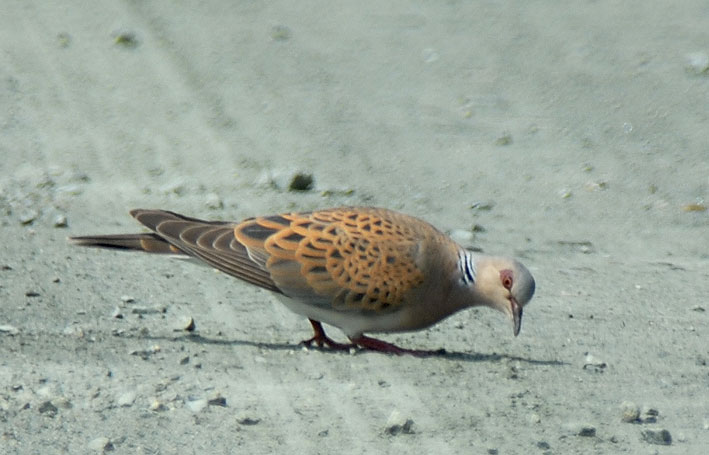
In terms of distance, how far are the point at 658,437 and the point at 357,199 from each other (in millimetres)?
3634

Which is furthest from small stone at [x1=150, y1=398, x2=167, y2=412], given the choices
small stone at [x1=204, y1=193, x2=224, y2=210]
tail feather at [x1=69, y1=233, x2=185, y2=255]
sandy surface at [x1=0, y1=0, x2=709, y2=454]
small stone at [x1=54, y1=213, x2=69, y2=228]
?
small stone at [x1=204, y1=193, x2=224, y2=210]

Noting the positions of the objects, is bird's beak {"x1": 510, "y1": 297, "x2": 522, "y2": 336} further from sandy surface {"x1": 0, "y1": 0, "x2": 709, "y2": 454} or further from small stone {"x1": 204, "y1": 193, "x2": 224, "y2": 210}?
small stone {"x1": 204, "y1": 193, "x2": 224, "y2": 210}

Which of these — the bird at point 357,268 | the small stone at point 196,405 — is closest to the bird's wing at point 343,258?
the bird at point 357,268

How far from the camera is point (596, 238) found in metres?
7.62

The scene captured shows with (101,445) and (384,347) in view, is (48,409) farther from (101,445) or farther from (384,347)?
(384,347)

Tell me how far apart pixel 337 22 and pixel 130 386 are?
246 inches

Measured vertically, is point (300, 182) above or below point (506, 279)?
below

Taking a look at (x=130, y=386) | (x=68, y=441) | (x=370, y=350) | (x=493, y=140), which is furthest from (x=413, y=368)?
(x=493, y=140)

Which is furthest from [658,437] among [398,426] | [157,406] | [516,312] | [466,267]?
[157,406]

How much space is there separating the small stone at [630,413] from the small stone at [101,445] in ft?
6.15

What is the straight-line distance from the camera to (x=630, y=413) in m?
4.89

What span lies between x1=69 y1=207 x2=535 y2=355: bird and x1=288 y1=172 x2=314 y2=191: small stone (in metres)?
2.11

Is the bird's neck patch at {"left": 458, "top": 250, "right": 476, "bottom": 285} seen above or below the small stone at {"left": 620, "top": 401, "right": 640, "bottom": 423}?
above

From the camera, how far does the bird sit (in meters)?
5.63
